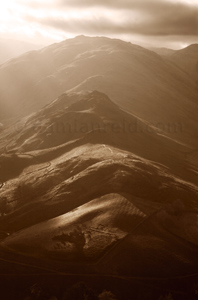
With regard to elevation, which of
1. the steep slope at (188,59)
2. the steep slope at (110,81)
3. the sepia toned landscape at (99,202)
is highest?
the steep slope at (188,59)

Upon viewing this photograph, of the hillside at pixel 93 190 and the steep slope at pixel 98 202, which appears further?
the hillside at pixel 93 190

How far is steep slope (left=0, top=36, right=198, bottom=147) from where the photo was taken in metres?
65.0

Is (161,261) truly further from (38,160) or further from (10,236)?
(38,160)

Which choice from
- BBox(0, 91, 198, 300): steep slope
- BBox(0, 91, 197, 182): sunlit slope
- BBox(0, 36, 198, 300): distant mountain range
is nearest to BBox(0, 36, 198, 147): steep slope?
BBox(0, 36, 198, 300): distant mountain range

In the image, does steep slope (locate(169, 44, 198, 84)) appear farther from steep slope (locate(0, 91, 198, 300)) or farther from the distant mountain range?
steep slope (locate(0, 91, 198, 300))

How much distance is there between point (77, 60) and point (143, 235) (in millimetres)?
66356

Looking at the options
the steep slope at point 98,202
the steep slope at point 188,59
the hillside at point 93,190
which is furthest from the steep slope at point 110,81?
the steep slope at point 188,59

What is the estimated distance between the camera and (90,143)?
43.0 metres

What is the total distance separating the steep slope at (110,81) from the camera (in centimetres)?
6500

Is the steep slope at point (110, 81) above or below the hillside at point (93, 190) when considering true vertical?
above

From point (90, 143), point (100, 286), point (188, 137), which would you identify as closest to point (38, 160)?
point (90, 143)

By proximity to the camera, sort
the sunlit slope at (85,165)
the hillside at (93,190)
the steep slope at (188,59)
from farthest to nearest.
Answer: the steep slope at (188,59)
the sunlit slope at (85,165)
the hillside at (93,190)

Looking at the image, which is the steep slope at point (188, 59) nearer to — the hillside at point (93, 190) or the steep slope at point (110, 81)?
the steep slope at point (110, 81)

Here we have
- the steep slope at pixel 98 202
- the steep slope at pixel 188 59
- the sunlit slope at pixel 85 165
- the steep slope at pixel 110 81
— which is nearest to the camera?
the steep slope at pixel 98 202
